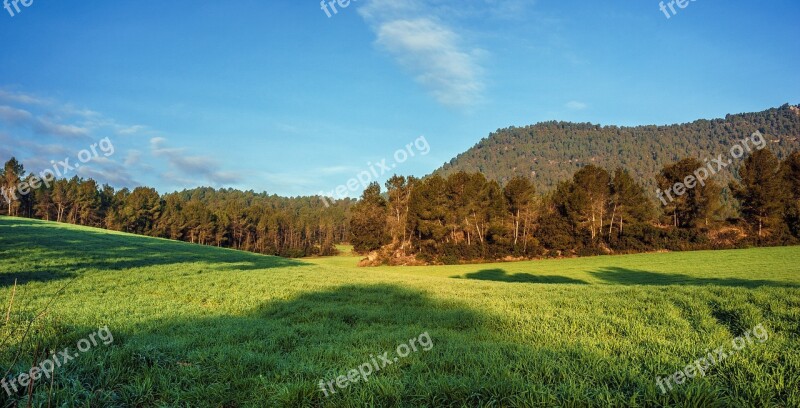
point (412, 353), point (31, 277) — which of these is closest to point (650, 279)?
point (412, 353)

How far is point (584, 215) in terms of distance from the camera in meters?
61.8

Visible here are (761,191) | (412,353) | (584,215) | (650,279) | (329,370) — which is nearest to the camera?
(329,370)

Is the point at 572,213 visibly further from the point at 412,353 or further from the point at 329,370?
the point at 329,370

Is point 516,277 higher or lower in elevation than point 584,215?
lower

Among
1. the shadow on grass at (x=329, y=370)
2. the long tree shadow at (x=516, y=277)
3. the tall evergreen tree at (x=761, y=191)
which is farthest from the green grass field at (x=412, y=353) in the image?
the tall evergreen tree at (x=761, y=191)

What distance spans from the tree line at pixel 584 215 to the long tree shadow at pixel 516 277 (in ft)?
54.1

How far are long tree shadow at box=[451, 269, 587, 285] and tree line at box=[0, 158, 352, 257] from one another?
77.2m

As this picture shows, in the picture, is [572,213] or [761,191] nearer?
[761,191]

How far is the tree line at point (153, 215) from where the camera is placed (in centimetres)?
10269

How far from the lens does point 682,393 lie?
3.97m

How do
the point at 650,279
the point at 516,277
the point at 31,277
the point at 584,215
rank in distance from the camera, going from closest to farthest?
the point at 31,277, the point at 650,279, the point at 516,277, the point at 584,215

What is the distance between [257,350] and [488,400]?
4081 mm

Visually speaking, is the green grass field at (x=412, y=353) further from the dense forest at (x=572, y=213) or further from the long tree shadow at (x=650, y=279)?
the dense forest at (x=572, y=213)

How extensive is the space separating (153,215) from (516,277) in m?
112
